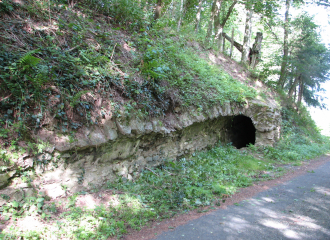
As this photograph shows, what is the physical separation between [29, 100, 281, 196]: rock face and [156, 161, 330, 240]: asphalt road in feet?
8.07

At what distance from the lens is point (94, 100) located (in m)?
5.95

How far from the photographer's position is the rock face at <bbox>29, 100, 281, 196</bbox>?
5.04m

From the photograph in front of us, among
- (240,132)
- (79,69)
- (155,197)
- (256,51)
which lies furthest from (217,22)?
(155,197)

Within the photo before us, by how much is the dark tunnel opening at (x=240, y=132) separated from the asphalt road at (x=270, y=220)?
23.3 feet

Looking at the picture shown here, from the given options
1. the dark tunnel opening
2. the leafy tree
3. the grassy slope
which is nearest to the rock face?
the grassy slope

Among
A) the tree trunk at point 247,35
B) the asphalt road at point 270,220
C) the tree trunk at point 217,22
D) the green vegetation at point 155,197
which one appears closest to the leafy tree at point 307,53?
the tree trunk at point 247,35

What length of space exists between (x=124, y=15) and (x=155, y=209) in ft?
26.8

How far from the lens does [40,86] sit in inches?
199

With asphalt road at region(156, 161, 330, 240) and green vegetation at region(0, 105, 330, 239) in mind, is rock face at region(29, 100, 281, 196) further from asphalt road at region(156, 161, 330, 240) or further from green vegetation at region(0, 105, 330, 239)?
asphalt road at region(156, 161, 330, 240)

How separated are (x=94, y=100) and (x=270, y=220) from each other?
17.2ft

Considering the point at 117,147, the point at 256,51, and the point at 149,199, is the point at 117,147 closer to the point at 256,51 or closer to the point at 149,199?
the point at 149,199

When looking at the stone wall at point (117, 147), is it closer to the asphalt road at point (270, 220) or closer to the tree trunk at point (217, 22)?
the asphalt road at point (270, 220)

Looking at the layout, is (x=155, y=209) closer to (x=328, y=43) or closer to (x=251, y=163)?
(x=251, y=163)

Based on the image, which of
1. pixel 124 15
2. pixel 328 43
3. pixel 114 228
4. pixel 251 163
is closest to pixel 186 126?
pixel 251 163
